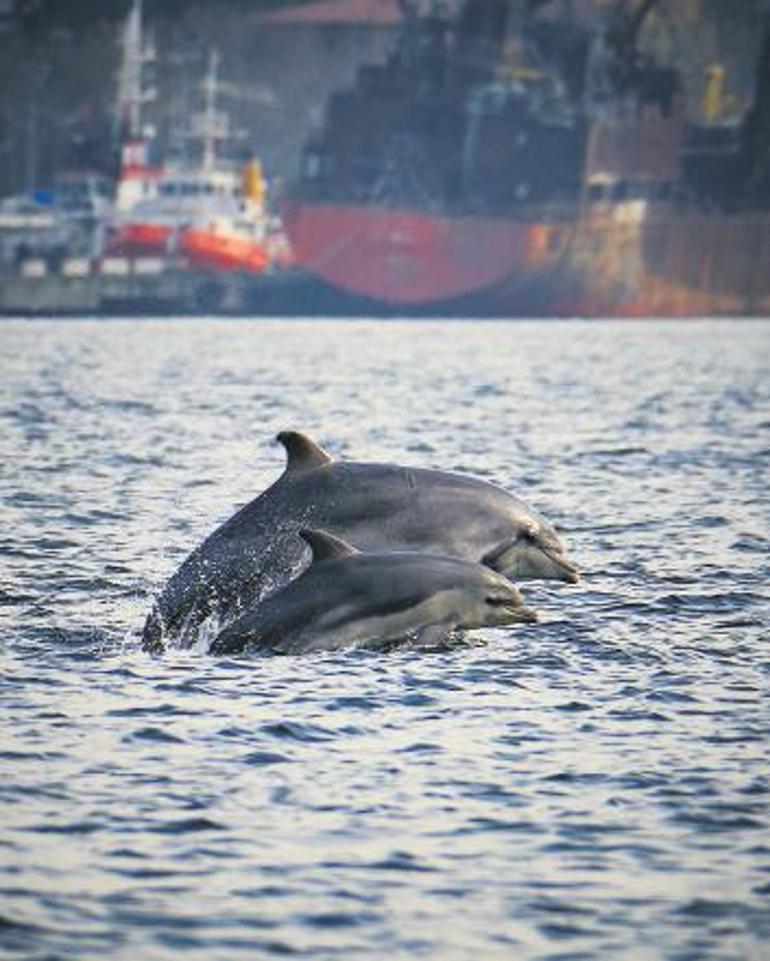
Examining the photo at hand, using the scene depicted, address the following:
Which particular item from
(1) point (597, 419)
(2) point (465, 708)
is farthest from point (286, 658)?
(1) point (597, 419)

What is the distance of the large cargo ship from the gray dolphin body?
123 meters

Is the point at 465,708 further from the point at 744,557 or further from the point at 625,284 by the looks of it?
the point at 625,284

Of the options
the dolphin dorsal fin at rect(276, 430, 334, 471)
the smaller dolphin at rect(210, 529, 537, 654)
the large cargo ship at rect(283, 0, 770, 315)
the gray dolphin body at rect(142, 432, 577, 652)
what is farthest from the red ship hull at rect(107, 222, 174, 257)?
the smaller dolphin at rect(210, 529, 537, 654)

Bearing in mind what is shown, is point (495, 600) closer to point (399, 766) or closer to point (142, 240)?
point (399, 766)

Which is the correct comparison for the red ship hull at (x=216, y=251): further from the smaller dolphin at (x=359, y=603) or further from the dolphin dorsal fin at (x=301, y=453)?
the smaller dolphin at (x=359, y=603)

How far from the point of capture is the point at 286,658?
18672 mm

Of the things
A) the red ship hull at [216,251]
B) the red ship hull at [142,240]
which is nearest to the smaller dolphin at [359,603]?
the red ship hull at [216,251]

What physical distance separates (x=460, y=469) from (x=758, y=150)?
120 m

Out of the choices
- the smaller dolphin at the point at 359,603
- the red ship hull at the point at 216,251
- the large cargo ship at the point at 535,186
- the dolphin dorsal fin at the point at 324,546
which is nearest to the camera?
the dolphin dorsal fin at the point at 324,546

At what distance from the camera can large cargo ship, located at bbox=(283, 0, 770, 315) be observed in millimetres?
146000

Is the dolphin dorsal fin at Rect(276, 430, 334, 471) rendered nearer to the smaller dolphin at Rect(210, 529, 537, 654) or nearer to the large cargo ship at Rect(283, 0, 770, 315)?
the smaller dolphin at Rect(210, 529, 537, 654)

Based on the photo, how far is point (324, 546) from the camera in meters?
18.4

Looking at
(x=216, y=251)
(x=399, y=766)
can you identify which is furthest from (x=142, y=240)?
(x=399, y=766)

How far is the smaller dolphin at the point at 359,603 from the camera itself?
60.7 ft
